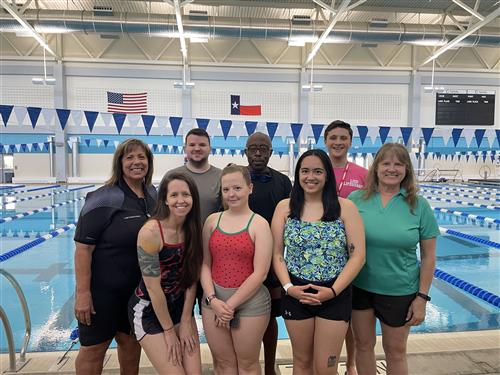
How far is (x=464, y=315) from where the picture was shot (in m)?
3.62

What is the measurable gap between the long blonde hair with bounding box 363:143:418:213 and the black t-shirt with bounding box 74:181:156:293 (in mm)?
1170

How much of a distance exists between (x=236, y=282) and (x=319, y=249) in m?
0.41

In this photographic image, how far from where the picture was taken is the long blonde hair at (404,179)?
1765 millimetres

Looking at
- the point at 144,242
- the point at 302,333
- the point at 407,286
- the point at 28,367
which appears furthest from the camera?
the point at 28,367

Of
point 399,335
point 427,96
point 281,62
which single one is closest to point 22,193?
point 281,62

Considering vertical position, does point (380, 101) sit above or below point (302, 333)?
above

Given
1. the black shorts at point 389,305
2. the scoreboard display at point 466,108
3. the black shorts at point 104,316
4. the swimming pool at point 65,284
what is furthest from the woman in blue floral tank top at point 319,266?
the scoreboard display at point 466,108

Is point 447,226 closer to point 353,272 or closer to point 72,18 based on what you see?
point 353,272

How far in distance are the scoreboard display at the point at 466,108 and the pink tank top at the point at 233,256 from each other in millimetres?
17671

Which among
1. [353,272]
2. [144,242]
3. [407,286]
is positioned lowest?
[407,286]

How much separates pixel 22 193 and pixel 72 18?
6.57 m

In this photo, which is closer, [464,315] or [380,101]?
[464,315]

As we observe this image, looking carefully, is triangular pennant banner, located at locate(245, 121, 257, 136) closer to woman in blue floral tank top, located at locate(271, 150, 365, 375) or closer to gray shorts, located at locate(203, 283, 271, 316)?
woman in blue floral tank top, located at locate(271, 150, 365, 375)

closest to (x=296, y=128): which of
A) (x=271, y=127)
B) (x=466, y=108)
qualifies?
(x=271, y=127)
